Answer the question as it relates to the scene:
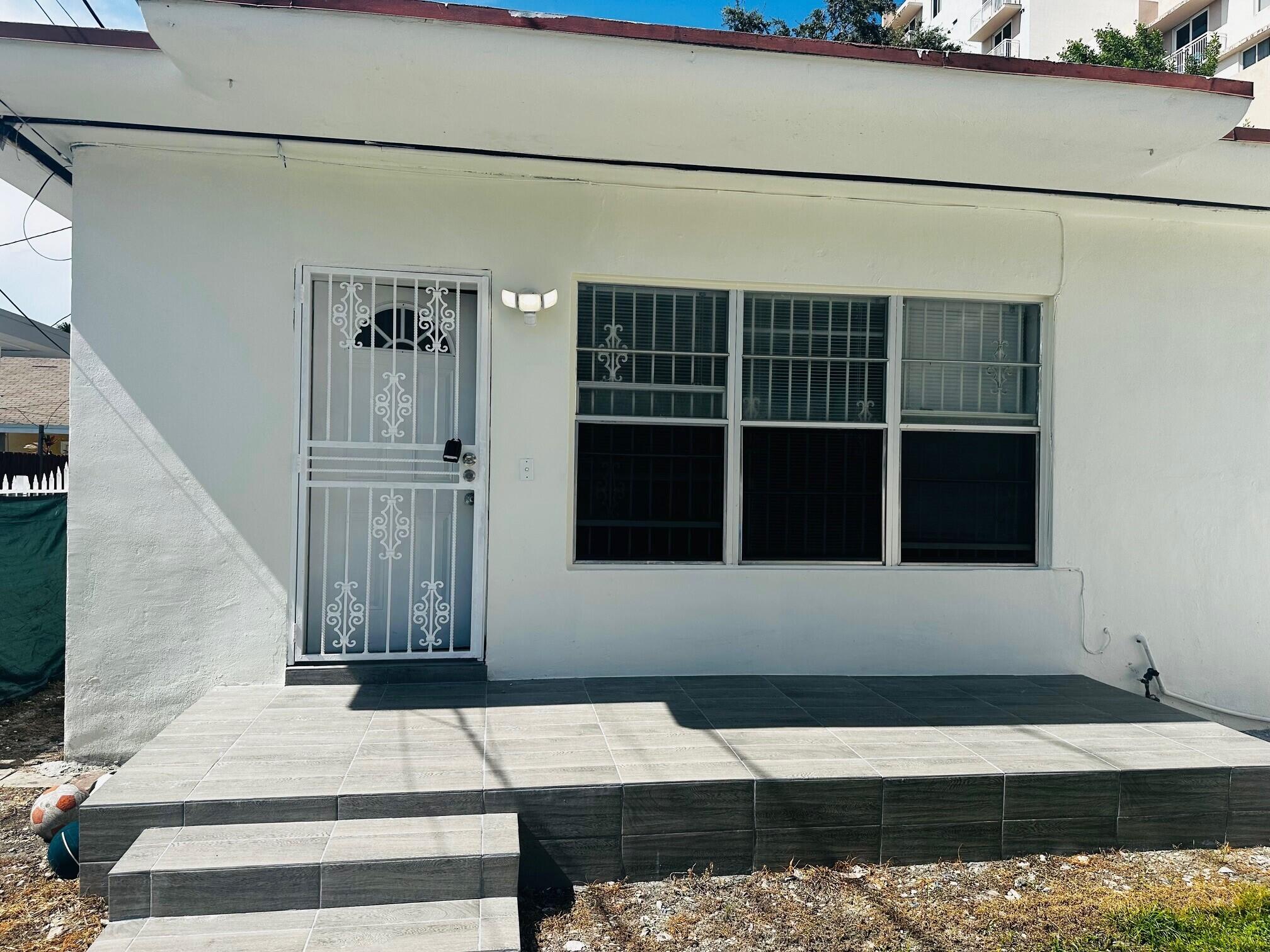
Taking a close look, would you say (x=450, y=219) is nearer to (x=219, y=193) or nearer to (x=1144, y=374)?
(x=219, y=193)

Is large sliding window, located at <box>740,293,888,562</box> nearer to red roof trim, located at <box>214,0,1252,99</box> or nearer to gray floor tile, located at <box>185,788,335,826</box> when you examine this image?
red roof trim, located at <box>214,0,1252,99</box>

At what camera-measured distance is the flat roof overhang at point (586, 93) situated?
10.3ft

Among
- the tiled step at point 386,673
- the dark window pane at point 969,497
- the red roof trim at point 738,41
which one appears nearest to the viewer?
the red roof trim at point 738,41

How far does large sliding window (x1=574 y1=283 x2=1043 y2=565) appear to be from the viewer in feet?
14.9

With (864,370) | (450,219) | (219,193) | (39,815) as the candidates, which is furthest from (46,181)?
(864,370)

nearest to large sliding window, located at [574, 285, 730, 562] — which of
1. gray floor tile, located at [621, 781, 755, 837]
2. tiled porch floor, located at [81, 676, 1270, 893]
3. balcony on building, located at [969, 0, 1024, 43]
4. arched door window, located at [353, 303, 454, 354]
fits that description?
arched door window, located at [353, 303, 454, 354]

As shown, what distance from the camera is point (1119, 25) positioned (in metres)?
34.7

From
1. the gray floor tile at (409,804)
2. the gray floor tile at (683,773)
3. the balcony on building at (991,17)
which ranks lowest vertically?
the gray floor tile at (409,804)

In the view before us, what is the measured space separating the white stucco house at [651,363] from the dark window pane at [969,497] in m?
0.02

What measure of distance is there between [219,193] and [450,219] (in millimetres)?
1105

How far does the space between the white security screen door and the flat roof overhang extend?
0.84m

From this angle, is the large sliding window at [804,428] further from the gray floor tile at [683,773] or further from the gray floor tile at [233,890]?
the gray floor tile at [233,890]

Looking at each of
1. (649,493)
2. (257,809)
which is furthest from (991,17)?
(257,809)

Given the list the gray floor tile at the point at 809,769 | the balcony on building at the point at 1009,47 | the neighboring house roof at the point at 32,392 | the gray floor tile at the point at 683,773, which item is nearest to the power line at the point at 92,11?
the gray floor tile at the point at 683,773
